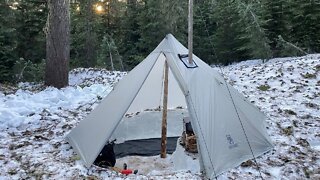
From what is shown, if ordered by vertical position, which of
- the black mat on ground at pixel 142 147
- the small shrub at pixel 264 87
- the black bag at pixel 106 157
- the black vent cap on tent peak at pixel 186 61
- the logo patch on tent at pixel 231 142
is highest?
the black vent cap on tent peak at pixel 186 61

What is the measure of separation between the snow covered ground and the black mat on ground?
299mm

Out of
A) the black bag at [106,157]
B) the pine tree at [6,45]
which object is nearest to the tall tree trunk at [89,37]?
the pine tree at [6,45]

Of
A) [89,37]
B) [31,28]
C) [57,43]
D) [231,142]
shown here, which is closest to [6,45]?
[31,28]

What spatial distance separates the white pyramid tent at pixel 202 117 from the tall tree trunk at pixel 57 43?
9.98ft

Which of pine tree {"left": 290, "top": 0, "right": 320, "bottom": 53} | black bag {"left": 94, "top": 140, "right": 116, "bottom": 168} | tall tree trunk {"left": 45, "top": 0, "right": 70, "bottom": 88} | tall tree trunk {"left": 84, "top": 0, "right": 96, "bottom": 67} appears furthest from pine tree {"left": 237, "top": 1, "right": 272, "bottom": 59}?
black bag {"left": 94, "top": 140, "right": 116, "bottom": 168}

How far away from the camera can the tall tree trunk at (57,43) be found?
8125mm

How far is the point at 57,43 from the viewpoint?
26.9ft

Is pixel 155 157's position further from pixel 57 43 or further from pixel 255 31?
pixel 255 31

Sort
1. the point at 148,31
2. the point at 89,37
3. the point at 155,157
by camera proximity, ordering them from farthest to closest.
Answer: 1. the point at 89,37
2. the point at 148,31
3. the point at 155,157

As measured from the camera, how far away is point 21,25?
14.1 metres

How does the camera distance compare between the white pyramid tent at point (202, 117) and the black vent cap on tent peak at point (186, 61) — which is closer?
the white pyramid tent at point (202, 117)

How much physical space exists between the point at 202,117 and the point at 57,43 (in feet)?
15.5

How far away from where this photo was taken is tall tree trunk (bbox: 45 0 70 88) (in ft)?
26.7

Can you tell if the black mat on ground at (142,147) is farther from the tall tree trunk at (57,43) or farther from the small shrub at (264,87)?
the small shrub at (264,87)
